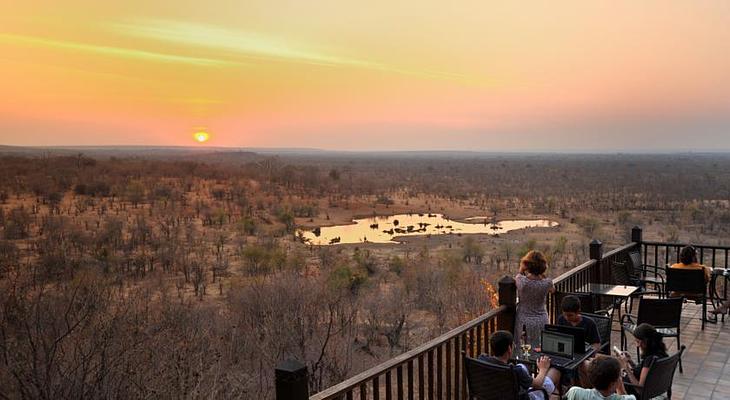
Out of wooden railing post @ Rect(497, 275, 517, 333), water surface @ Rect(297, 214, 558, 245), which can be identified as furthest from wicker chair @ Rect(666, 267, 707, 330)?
water surface @ Rect(297, 214, 558, 245)

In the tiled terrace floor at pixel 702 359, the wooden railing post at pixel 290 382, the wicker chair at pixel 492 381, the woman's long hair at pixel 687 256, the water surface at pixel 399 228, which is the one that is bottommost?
the water surface at pixel 399 228

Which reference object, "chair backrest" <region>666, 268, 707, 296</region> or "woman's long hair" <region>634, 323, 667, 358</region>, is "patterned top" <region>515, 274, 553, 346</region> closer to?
"woman's long hair" <region>634, 323, 667, 358</region>

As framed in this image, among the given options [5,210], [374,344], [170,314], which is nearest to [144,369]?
[170,314]

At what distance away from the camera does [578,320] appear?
18.1 feet

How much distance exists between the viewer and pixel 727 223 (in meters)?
37.8

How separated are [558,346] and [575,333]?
0.23m

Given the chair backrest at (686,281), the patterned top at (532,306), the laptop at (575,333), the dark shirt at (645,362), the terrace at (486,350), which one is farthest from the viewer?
the chair backrest at (686,281)

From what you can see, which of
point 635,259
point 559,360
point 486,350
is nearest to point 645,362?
point 559,360

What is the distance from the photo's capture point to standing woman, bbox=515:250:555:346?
229 inches

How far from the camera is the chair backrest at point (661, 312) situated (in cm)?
655

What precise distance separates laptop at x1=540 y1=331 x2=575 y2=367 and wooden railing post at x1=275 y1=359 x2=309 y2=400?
2.74 m

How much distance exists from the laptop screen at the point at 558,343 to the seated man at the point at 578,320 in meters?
0.60

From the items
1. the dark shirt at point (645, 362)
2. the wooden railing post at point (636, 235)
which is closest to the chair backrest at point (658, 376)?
the dark shirt at point (645, 362)

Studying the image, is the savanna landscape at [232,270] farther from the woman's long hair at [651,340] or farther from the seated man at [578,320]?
the woman's long hair at [651,340]
